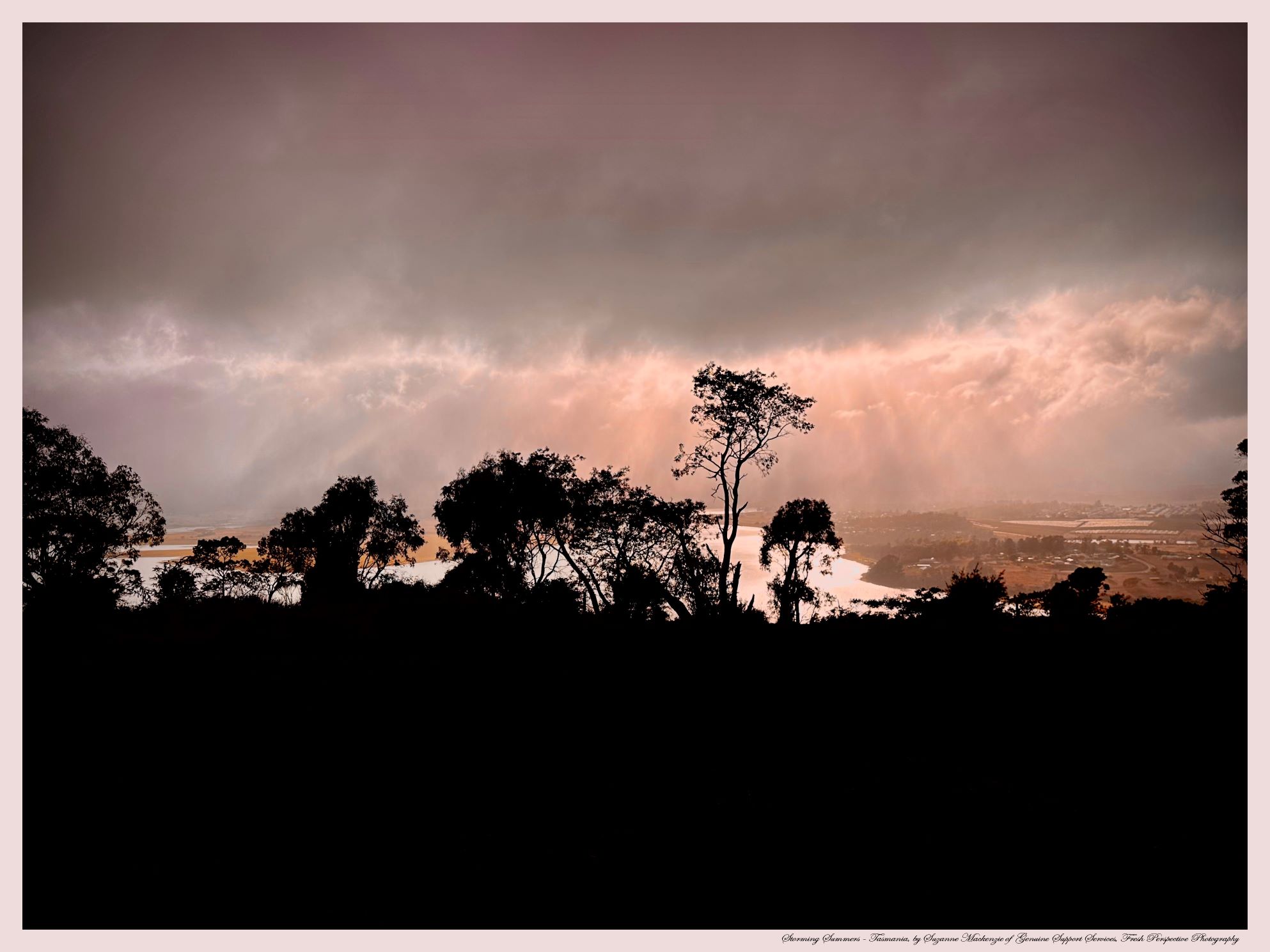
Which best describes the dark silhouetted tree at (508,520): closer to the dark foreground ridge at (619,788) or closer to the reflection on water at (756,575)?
the reflection on water at (756,575)

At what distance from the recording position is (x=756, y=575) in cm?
3097

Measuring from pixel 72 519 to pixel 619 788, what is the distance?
3809cm

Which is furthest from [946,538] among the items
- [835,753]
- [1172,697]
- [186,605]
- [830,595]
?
[186,605]

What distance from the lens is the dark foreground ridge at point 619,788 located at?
6.20 m

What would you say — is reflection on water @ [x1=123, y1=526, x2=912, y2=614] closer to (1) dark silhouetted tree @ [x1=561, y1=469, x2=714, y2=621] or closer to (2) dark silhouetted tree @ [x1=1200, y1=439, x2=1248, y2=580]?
(1) dark silhouetted tree @ [x1=561, y1=469, x2=714, y2=621]

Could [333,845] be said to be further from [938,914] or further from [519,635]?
[519,635]

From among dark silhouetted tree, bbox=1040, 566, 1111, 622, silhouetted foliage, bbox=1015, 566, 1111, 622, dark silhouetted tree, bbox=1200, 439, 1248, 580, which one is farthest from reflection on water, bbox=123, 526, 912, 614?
dark silhouetted tree, bbox=1200, 439, 1248, 580

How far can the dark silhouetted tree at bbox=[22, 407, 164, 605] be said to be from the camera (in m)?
25.1

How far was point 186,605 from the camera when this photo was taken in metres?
21.0

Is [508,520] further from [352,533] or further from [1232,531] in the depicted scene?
[1232,531]

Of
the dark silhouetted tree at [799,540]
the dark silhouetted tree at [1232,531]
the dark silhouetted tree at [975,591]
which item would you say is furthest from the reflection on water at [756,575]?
the dark silhouetted tree at [1232,531]

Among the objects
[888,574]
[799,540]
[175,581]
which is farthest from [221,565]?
[888,574]

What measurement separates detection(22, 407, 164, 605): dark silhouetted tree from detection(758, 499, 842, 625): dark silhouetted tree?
1511 inches

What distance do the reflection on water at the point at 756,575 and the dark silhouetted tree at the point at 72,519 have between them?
4463 mm
